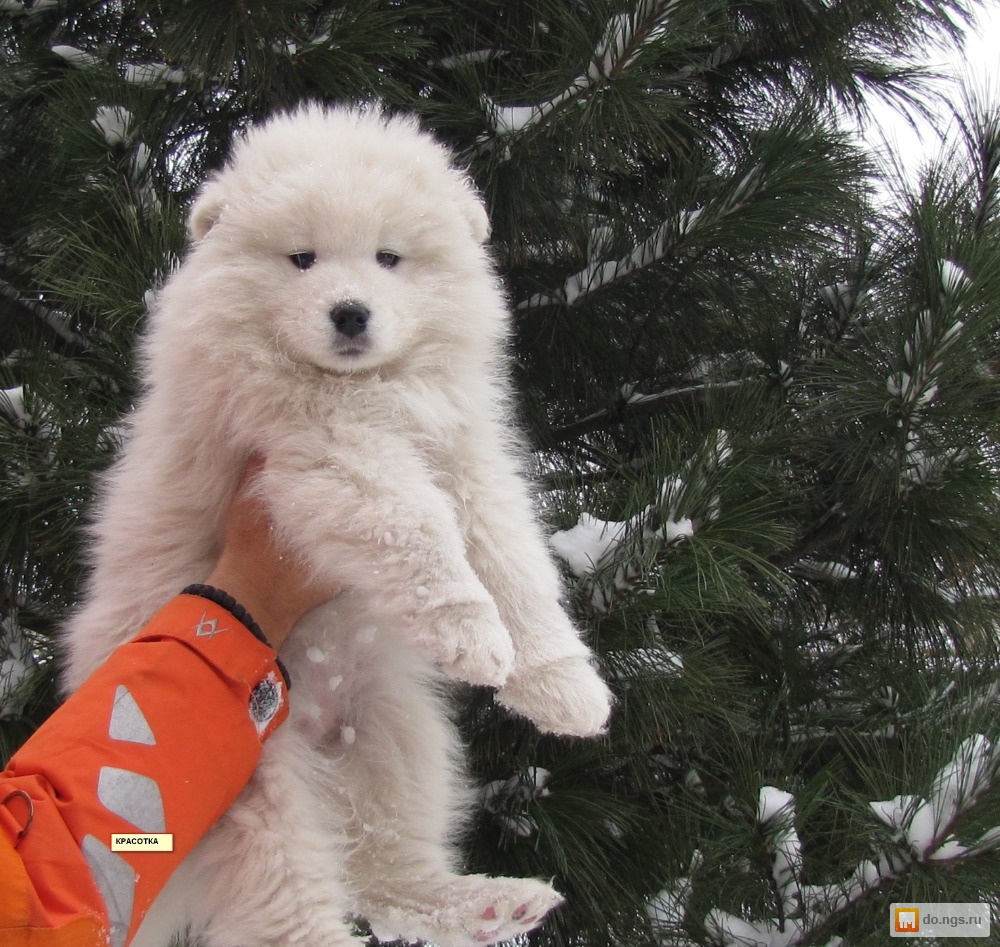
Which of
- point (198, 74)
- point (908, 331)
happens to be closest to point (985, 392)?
point (908, 331)

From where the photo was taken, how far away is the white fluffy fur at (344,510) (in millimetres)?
1521

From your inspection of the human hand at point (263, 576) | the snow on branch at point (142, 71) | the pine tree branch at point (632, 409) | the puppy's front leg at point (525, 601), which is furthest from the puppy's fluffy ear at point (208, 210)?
the pine tree branch at point (632, 409)

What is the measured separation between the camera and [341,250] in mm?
1701

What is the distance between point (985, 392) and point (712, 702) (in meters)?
1.12

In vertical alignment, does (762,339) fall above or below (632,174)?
below

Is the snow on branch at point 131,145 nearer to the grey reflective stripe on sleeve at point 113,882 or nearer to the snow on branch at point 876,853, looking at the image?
the grey reflective stripe on sleeve at point 113,882

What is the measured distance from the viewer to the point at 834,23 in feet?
9.43

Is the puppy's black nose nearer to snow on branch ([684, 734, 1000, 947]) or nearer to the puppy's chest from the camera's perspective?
the puppy's chest

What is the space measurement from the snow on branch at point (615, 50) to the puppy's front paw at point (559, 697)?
61.6 inches

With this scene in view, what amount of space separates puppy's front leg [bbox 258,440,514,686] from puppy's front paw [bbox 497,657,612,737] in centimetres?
13

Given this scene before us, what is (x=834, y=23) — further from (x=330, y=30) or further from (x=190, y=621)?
Result: (x=190, y=621)

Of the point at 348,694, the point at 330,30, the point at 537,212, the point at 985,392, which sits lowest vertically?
the point at 348,694

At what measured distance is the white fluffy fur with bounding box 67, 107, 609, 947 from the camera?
1.52m
